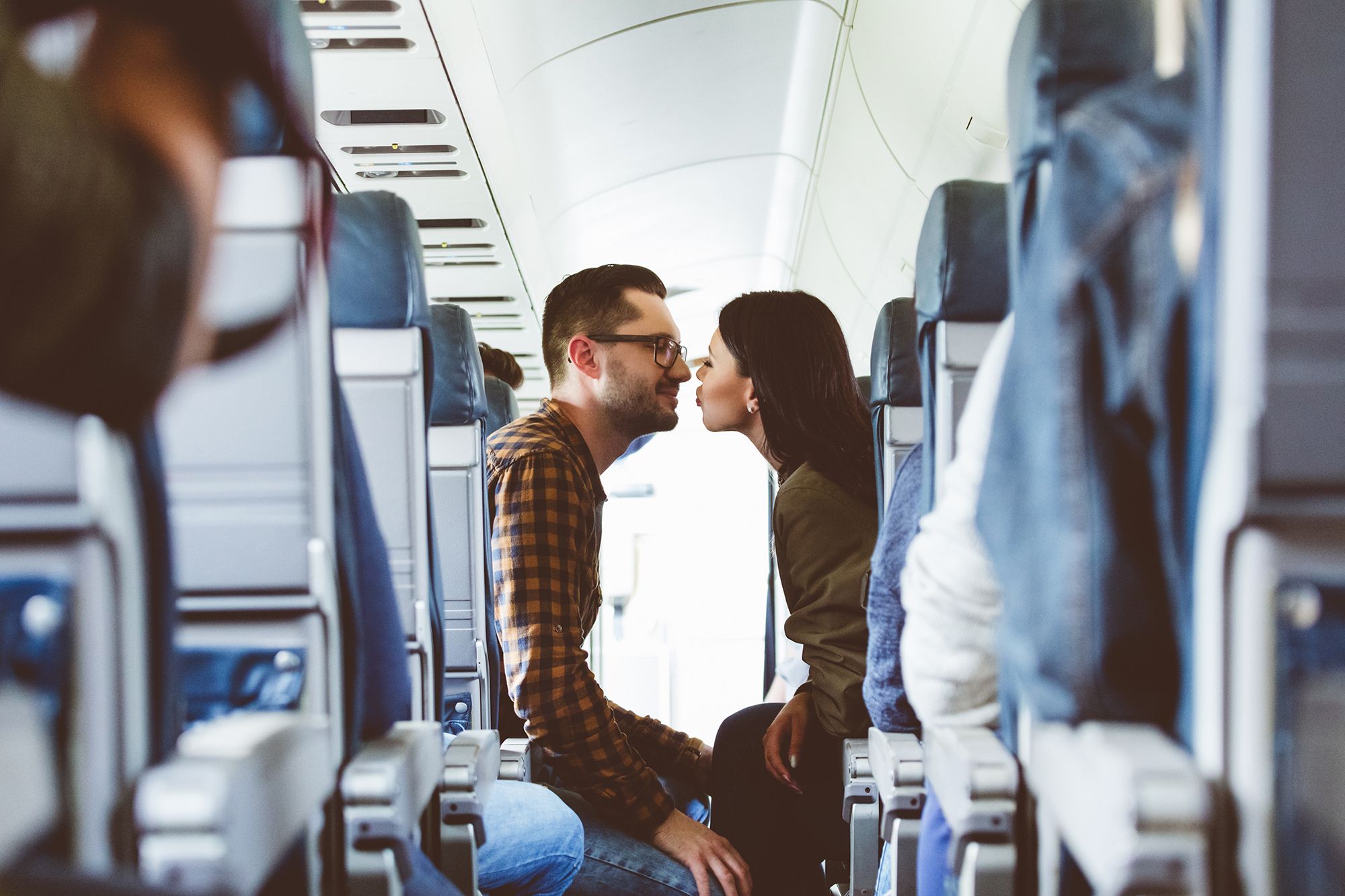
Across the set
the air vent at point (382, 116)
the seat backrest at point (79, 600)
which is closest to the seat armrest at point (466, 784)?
the seat backrest at point (79, 600)

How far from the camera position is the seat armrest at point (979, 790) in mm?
1064

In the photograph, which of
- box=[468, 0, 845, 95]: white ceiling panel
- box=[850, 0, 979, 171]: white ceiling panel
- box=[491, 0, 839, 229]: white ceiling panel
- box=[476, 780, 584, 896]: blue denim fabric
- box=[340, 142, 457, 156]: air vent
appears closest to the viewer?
box=[476, 780, 584, 896]: blue denim fabric

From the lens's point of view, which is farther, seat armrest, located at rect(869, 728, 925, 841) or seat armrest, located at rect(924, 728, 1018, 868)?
seat armrest, located at rect(869, 728, 925, 841)

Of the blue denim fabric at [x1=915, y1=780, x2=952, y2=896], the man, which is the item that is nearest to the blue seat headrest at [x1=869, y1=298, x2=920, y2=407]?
the man

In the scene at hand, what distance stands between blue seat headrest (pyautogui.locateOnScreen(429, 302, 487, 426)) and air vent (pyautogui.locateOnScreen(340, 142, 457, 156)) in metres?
1.61

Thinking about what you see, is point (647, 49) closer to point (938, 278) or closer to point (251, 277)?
point (938, 278)

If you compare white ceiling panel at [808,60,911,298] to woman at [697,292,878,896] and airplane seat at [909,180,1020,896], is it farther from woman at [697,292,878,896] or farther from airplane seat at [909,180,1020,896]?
airplane seat at [909,180,1020,896]

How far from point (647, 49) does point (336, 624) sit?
391 centimetres

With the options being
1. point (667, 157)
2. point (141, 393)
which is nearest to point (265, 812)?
point (141, 393)

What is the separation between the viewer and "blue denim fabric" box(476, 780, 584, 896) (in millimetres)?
1961

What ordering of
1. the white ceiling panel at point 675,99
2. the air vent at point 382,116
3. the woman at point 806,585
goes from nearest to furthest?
the woman at point 806,585
the air vent at point 382,116
the white ceiling panel at point 675,99

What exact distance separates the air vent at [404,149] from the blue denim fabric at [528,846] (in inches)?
111

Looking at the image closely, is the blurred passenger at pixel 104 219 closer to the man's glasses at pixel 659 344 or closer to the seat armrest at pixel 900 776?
the seat armrest at pixel 900 776

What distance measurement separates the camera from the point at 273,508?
1.06m
